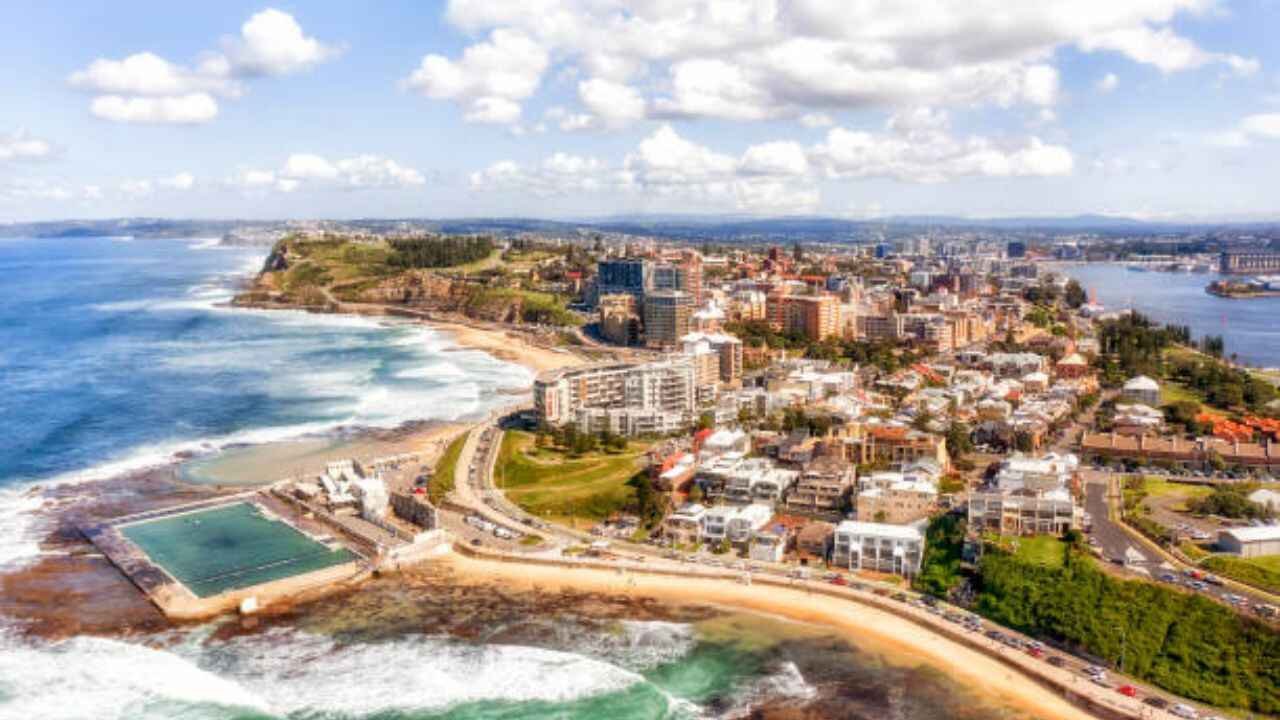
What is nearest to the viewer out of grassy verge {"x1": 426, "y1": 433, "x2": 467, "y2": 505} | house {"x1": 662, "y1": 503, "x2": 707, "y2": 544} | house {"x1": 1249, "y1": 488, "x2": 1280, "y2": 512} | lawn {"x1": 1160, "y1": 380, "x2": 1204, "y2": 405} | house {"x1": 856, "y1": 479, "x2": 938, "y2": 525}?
house {"x1": 662, "y1": 503, "x2": 707, "y2": 544}

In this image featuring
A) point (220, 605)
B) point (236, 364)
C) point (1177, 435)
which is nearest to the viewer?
point (220, 605)

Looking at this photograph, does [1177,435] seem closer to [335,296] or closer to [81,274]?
[335,296]

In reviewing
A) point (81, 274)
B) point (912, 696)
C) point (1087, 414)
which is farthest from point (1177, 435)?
point (81, 274)

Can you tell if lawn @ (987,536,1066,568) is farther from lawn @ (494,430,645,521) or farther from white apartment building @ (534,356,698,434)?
white apartment building @ (534,356,698,434)

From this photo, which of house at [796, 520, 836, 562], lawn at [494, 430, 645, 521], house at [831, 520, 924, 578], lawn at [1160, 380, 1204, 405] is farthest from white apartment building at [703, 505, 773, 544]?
lawn at [1160, 380, 1204, 405]

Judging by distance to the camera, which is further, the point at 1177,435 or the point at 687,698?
A: the point at 1177,435

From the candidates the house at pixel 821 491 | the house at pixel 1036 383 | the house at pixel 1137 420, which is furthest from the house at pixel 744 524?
the house at pixel 1036 383

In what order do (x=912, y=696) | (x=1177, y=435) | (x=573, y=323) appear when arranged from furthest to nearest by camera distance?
(x=573, y=323) → (x=1177, y=435) → (x=912, y=696)
